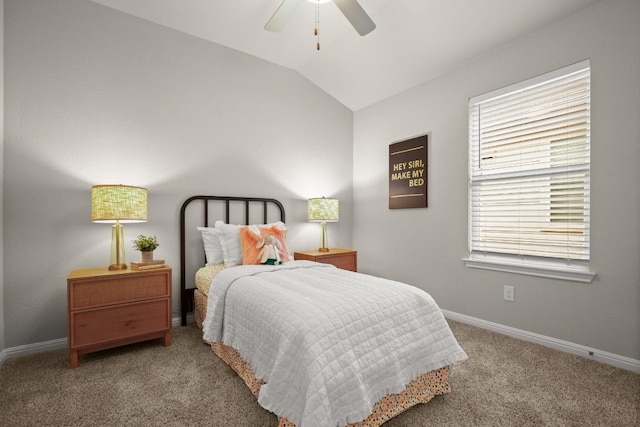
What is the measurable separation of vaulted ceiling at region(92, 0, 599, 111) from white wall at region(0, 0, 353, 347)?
219 millimetres

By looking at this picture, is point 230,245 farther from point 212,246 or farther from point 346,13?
point 346,13

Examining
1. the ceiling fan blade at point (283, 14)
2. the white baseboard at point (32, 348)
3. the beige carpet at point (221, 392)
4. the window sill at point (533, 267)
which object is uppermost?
the ceiling fan blade at point (283, 14)

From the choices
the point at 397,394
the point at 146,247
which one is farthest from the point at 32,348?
the point at 397,394

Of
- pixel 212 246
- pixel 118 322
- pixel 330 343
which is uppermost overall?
pixel 212 246

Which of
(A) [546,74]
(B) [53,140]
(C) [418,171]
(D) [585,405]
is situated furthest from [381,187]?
(B) [53,140]

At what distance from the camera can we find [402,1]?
2.61 meters

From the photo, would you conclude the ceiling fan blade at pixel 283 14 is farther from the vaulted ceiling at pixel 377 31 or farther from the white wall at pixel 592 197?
the white wall at pixel 592 197

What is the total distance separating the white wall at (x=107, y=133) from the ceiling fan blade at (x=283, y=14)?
3.84 feet

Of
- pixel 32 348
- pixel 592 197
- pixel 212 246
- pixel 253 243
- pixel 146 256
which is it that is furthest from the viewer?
pixel 212 246

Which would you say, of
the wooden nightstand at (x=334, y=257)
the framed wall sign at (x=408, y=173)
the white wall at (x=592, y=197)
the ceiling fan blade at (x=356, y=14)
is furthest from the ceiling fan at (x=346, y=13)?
the wooden nightstand at (x=334, y=257)

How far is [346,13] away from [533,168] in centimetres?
197

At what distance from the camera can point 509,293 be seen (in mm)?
2723

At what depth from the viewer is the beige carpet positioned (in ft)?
5.30

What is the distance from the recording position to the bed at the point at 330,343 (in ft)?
4.33
